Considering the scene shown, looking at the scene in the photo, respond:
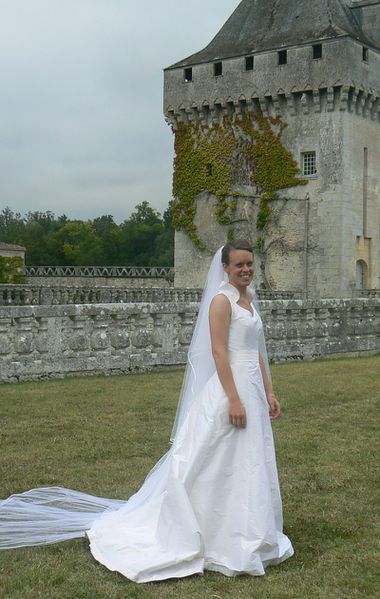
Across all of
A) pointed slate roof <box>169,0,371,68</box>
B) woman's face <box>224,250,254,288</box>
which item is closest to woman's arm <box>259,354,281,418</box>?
woman's face <box>224,250,254,288</box>

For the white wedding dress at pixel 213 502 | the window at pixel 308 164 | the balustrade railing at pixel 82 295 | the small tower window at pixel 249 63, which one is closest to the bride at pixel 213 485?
the white wedding dress at pixel 213 502

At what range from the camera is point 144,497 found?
17.2ft

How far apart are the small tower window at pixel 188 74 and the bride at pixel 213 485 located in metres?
35.0

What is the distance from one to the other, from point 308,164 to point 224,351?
32507 millimetres

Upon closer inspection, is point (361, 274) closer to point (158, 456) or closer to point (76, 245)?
point (158, 456)

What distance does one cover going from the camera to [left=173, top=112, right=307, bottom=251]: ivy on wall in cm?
3678

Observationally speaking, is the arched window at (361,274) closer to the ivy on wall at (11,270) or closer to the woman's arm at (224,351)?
the ivy on wall at (11,270)

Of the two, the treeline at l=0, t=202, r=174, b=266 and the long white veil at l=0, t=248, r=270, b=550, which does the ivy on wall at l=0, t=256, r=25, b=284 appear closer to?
the treeline at l=0, t=202, r=174, b=266

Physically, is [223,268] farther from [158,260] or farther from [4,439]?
[158,260]

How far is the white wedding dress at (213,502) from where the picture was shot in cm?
471

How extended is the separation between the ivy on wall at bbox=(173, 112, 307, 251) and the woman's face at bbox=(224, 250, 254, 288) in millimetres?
31755

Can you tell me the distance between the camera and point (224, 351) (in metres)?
5.04

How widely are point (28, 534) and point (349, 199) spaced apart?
1256 inches

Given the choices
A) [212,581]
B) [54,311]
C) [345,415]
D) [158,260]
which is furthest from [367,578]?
[158,260]
